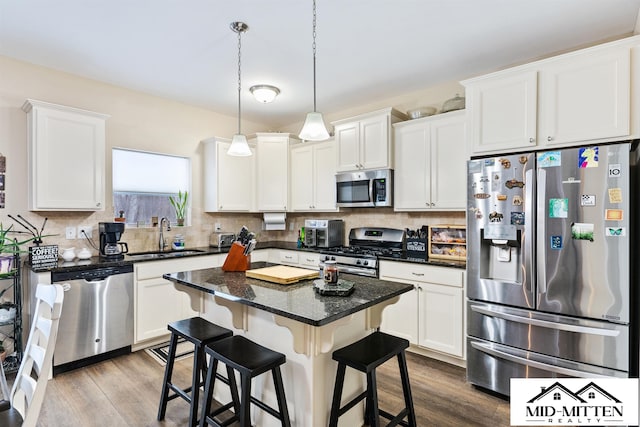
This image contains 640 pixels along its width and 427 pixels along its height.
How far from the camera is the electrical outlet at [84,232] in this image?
328 cm

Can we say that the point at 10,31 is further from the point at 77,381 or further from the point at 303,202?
the point at 303,202

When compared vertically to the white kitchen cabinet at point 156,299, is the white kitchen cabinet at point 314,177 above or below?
above

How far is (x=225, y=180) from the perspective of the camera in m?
4.21

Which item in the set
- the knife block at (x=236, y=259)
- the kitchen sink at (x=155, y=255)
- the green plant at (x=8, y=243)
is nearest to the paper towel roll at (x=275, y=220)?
the kitchen sink at (x=155, y=255)

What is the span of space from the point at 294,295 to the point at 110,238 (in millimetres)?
2483

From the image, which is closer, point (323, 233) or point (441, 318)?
point (441, 318)

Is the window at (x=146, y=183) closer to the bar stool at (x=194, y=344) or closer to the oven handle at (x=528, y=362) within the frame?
the bar stool at (x=194, y=344)

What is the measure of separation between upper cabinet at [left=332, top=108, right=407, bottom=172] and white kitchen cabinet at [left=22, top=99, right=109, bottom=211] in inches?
95.8

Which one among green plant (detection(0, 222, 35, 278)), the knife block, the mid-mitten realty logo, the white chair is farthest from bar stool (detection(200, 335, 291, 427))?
green plant (detection(0, 222, 35, 278))

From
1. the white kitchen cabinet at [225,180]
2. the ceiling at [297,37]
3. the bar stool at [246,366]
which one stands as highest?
the ceiling at [297,37]

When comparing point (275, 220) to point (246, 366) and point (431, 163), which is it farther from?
point (246, 366)

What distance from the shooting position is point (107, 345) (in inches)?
116

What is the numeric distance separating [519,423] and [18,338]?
12.4 ft

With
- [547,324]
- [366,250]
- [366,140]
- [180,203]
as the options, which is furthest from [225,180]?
[547,324]
